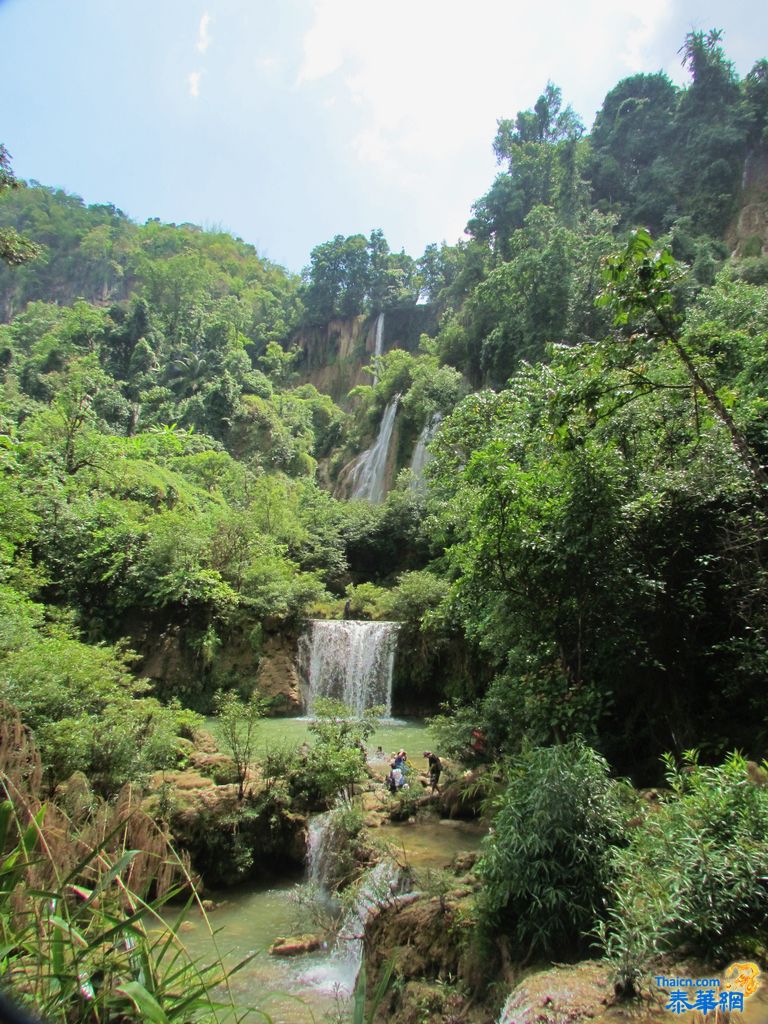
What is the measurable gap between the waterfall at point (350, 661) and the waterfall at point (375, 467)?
12.8 m

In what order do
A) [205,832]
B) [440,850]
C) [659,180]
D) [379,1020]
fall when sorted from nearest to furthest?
[379,1020] → [440,850] → [205,832] → [659,180]

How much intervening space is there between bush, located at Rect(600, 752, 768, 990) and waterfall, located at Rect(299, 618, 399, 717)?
1223cm

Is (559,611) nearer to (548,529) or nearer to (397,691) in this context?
(548,529)

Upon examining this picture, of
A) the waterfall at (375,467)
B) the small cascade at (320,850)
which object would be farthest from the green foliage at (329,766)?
the waterfall at (375,467)

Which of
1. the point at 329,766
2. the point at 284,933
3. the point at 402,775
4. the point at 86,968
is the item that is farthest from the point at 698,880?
the point at 402,775

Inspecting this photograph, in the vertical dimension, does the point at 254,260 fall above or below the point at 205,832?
above

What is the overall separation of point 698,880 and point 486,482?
206 inches

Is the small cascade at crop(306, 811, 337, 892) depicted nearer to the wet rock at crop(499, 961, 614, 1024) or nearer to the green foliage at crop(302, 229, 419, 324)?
the wet rock at crop(499, 961, 614, 1024)

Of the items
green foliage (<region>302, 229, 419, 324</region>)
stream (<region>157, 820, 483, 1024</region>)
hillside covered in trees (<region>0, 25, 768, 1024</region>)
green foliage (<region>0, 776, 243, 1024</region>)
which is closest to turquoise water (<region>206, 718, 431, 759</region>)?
hillside covered in trees (<region>0, 25, 768, 1024</region>)

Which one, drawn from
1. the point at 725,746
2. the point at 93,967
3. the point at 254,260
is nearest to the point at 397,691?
the point at 725,746

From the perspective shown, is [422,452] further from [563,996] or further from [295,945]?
[563,996]

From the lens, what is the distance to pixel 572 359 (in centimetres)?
537

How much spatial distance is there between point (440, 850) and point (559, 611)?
11.0ft

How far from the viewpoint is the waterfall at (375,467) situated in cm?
2902
